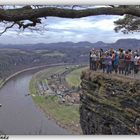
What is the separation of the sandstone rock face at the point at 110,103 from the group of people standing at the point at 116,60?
378 mm

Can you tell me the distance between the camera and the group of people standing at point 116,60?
23.0ft

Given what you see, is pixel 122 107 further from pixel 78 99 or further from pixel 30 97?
pixel 30 97

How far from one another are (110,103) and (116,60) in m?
1.41

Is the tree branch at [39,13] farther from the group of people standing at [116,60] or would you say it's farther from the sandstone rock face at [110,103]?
the sandstone rock face at [110,103]

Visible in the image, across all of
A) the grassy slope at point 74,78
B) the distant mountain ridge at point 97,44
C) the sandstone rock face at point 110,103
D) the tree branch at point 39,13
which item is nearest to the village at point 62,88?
the grassy slope at point 74,78

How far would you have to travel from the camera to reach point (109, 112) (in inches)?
344

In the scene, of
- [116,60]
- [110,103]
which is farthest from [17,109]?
[116,60]

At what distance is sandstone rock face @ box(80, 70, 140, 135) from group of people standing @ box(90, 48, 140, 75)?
1.24ft

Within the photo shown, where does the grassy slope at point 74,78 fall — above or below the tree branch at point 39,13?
below

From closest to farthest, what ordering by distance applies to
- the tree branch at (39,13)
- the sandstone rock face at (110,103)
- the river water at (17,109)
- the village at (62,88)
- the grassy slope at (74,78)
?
the tree branch at (39,13) → the river water at (17,109) → the village at (62,88) → the grassy slope at (74,78) → the sandstone rock face at (110,103)

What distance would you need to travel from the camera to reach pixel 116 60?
731 centimetres

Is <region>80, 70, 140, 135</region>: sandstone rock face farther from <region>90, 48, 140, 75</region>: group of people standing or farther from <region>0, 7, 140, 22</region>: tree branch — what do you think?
<region>0, 7, 140, 22</region>: tree branch

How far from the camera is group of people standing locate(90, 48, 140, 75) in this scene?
702 centimetres

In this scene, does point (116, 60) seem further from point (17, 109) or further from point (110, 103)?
point (17, 109)
